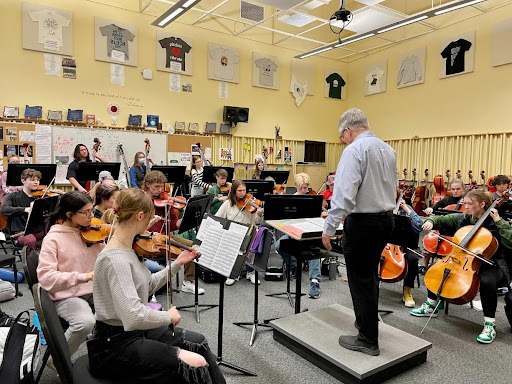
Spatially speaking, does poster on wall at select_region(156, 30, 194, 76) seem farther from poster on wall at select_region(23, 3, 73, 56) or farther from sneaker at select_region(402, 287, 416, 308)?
sneaker at select_region(402, 287, 416, 308)

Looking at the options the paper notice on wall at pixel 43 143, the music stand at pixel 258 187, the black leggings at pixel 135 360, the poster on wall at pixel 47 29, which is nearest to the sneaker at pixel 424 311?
the music stand at pixel 258 187

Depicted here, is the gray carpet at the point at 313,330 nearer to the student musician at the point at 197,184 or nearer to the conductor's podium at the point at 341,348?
the conductor's podium at the point at 341,348

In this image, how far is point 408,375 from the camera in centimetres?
240

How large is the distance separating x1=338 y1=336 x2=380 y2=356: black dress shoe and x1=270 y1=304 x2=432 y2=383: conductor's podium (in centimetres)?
3

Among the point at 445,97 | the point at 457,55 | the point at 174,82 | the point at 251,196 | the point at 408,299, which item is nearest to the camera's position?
the point at 408,299

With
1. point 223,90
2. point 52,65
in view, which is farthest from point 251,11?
point 52,65

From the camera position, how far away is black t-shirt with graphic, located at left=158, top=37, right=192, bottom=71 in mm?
7832

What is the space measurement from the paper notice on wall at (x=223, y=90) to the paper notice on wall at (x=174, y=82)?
3.21ft

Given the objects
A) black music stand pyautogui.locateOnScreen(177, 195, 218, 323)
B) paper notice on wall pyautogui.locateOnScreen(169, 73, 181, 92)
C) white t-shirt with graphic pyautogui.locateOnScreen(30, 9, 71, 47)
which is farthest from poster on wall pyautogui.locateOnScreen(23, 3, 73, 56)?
black music stand pyautogui.locateOnScreen(177, 195, 218, 323)

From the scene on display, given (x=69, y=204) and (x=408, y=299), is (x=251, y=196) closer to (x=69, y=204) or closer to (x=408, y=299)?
(x=408, y=299)

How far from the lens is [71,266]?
7.39ft

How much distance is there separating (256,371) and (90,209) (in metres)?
1.51

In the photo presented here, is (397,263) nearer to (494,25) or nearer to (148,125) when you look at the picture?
(148,125)

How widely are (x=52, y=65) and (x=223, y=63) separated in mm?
3498
